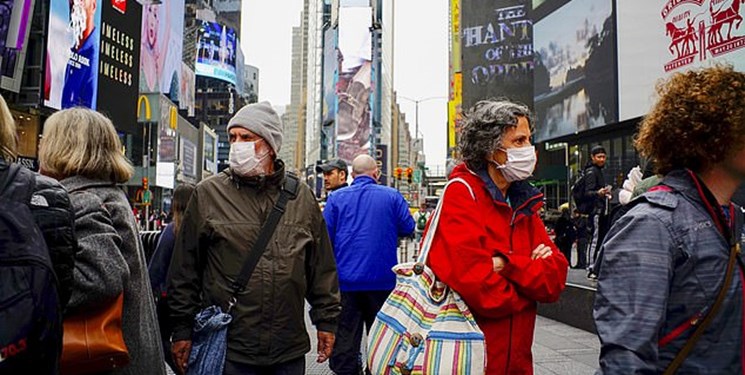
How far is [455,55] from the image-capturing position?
8938 cm

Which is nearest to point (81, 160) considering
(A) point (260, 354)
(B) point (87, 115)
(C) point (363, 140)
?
(B) point (87, 115)

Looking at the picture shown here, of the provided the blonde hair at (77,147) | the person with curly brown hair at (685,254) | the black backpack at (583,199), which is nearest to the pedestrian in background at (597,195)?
the black backpack at (583,199)

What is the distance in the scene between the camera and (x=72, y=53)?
105 feet

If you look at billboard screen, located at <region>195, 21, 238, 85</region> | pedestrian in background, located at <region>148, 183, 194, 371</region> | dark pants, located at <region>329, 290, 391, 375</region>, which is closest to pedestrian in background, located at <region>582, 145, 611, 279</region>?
dark pants, located at <region>329, 290, 391, 375</region>

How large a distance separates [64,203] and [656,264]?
174cm

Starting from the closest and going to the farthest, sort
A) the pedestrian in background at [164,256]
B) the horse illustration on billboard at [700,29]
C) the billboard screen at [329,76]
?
the pedestrian in background at [164,256] → the horse illustration on billboard at [700,29] → the billboard screen at [329,76]

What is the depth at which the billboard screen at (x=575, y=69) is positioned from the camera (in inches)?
966

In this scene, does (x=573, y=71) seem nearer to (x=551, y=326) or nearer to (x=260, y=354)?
(x=551, y=326)

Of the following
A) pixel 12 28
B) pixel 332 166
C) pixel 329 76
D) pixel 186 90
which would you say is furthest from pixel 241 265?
pixel 329 76

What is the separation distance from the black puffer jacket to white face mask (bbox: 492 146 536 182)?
1946 millimetres

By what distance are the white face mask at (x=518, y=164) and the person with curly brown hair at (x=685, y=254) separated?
1.05 m

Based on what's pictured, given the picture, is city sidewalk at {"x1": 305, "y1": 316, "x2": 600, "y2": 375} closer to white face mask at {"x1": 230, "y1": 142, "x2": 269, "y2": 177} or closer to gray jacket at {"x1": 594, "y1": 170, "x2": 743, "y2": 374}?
white face mask at {"x1": 230, "y1": 142, "x2": 269, "y2": 177}

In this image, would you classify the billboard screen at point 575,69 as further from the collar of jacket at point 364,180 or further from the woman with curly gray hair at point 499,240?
the woman with curly gray hair at point 499,240

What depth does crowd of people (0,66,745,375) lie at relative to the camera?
1931 mm
